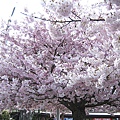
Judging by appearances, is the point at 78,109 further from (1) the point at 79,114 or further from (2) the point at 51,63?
(2) the point at 51,63

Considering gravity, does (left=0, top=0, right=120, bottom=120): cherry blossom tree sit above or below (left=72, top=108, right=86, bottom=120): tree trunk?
above

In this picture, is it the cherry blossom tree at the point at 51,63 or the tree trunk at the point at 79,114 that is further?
the tree trunk at the point at 79,114

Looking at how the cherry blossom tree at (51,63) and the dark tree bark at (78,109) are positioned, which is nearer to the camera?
the cherry blossom tree at (51,63)

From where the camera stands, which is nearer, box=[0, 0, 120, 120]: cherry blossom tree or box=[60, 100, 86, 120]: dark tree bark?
box=[0, 0, 120, 120]: cherry blossom tree

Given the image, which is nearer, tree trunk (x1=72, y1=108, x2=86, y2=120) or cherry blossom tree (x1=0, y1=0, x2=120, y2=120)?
cherry blossom tree (x1=0, y1=0, x2=120, y2=120)

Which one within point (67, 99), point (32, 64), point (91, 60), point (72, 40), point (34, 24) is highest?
point (34, 24)

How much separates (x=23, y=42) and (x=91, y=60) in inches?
135

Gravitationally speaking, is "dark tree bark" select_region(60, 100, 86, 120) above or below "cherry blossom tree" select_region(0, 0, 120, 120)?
below

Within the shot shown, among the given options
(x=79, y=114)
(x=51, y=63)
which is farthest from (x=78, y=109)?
(x=51, y=63)

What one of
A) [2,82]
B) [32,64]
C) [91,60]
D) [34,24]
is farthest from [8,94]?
A: [91,60]

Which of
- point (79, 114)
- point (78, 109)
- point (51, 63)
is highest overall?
point (51, 63)

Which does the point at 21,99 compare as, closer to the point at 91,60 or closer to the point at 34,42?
the point at 34,42

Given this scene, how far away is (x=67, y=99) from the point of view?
7117 millimetres

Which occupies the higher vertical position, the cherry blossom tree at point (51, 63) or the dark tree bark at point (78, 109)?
the cherry blossom tree at point (51, 63)
